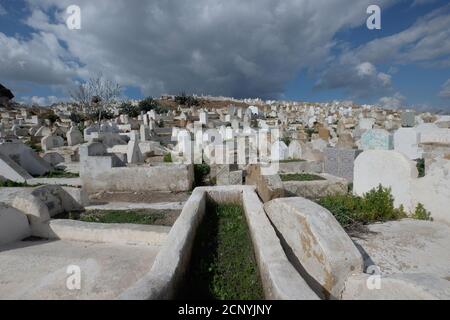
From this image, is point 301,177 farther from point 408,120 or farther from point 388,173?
point 408,120

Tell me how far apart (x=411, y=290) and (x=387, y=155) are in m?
5.08

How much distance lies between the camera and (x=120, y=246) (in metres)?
4.31

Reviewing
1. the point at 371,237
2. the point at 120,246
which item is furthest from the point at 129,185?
the point at 371,237

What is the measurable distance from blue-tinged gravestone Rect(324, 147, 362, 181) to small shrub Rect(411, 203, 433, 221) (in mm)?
3805

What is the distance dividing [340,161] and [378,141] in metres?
Answer: 2.88

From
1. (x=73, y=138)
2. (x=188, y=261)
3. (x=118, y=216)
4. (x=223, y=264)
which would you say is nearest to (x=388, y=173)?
(x=223, y=264)

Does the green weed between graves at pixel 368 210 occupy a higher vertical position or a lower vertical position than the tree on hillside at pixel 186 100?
lower

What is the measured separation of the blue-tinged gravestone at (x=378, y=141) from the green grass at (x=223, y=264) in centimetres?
903

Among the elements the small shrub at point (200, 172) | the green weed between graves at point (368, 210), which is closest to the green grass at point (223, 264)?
the green weed between graves at point (368, 210)

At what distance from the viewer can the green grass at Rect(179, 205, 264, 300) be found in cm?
276

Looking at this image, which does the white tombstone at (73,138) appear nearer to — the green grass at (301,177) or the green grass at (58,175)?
the green grass at (58,175)

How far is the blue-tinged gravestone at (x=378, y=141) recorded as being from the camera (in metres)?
11.1
